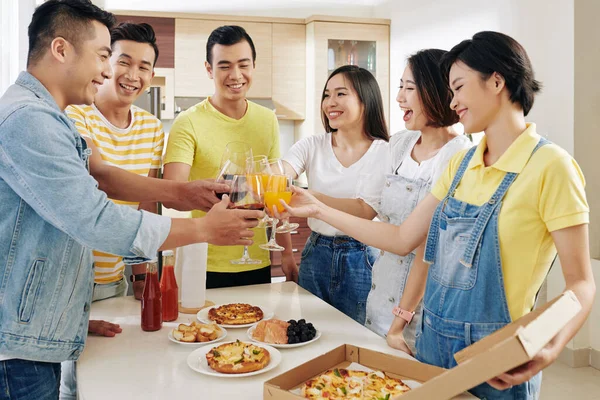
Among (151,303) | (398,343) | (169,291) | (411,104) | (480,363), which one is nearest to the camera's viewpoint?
(480,363)

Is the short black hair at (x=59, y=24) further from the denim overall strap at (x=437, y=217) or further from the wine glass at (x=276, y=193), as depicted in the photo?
the denim overall strap at (x=437, y=217)

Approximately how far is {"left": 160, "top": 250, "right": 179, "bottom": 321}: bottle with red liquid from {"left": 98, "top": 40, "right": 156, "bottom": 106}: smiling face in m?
0.82

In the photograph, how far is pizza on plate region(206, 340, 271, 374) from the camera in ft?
4.36

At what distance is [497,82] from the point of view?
1461 mm

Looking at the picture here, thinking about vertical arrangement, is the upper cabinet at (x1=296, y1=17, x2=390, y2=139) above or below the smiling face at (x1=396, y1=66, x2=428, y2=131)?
above

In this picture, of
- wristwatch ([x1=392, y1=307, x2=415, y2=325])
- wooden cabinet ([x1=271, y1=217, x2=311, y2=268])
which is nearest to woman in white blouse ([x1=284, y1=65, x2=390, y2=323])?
wristwatch ([x1=392, y1=307, x2=415, y2=325])

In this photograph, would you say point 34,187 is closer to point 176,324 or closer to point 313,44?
point 176,324

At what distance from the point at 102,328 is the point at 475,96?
4.03 feet

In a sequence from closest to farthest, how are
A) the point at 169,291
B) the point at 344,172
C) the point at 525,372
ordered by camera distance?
1. the point at 525,372
2. the point at 169,291
3. the point at 344,172

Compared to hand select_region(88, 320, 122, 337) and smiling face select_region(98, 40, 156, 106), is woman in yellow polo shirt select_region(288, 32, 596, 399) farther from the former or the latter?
smiling face select_region(98, 40, 156, 106)

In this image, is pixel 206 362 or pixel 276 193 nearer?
pixel 206 362

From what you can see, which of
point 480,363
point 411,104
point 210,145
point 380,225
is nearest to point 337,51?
point 210,145

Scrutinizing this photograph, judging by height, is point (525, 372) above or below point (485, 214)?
below

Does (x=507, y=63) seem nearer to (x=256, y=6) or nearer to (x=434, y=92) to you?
(x=434, y=92)
